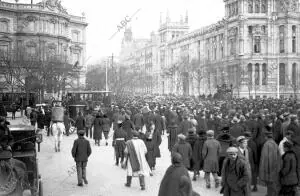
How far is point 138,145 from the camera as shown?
465 inches

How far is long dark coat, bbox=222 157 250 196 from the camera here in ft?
27.1

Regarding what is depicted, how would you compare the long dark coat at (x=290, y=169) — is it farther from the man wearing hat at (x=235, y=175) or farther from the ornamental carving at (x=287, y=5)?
the ornamental carving at (x=287, y=5)

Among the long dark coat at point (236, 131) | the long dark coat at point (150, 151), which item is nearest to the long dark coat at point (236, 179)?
the long dark coat at point (150, 151)

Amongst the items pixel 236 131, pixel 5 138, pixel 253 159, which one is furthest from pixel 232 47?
pixel 5 138

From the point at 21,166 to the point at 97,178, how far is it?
169 inches

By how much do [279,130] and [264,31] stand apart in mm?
54543

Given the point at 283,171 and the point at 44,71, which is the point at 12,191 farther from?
the point at 44,71

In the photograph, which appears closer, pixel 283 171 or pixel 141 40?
pixel 283 171

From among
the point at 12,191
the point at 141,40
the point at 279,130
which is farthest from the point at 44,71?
the point at 141,40

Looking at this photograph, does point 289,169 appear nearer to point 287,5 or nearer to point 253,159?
point 253,159

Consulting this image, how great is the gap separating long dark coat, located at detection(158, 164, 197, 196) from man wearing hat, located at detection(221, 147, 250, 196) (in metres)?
1.60

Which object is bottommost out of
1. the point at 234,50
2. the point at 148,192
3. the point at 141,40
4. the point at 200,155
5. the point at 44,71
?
the point at 148,192

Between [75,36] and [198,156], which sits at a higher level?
[75,36]

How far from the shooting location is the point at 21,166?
9.59m
